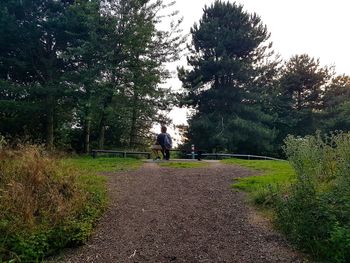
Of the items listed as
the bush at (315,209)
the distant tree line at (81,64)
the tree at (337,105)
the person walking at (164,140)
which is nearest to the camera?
the bush at (315,209)

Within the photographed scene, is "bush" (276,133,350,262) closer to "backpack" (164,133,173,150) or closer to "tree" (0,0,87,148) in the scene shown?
"backpack" (164,133,173,150)

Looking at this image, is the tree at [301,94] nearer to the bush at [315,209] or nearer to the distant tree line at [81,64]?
the distant tree line at [81,64]

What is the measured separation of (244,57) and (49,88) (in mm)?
15492

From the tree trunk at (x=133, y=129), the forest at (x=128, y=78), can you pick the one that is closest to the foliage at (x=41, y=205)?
the forest at (x=128, y=78)

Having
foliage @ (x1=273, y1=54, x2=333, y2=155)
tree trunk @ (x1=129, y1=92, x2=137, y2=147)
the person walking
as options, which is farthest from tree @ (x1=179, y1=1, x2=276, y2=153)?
the person walking

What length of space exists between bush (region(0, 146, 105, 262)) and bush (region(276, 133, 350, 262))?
125 inches

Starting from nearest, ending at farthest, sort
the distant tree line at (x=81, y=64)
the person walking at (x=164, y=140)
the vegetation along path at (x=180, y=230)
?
the vegetation along path at (x=180, y=230)
the person walking at (x=164, y=140)
the distant tree line at (x=81, y=64)

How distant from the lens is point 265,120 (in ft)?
85.9

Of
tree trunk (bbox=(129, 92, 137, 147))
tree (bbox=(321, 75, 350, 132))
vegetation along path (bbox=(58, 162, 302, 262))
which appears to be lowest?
vegetation along path (bbox=(58, 162, 302, 262))

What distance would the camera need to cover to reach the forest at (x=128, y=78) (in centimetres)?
1864

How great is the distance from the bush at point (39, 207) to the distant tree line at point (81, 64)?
34.8 feet

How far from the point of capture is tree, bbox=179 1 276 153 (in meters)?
25.5

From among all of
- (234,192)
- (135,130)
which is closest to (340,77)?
(135,130)

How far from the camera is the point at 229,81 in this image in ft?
90.8
